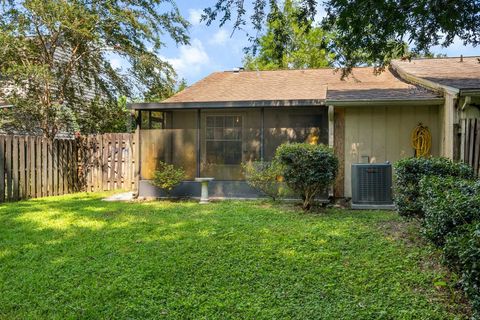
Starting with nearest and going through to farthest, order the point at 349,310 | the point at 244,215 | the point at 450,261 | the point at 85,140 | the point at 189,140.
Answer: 1. the point at 450,261
2. the point at 349,310
3. the point at 244,215
4. the point at 189,140
5. the point at 85,140

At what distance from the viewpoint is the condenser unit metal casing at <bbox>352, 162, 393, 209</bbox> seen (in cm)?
771

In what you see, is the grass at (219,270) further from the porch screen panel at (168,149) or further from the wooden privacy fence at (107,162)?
the wooden privacy fence at (107,162)

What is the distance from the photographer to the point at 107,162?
11.4 m

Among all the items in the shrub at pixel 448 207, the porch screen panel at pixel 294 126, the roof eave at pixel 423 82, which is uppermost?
the roof eave at pixel 423 82

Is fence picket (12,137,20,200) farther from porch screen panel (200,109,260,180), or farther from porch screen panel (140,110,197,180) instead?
porch screen panel (200,109,260,180)

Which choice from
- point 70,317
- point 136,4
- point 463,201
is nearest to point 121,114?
point 136,4

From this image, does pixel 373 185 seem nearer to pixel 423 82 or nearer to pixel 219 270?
pixel 423 82

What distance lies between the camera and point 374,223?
5988 millimetres

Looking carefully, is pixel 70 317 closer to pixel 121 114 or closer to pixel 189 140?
pixel 189 140

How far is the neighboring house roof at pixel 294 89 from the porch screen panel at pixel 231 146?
Result: 0.65 m

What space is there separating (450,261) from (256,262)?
6.46ft

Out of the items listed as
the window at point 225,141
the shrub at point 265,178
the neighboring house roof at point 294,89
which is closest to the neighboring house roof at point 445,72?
the neighboring house roof at point 294,89

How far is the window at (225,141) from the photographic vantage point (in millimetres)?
9570

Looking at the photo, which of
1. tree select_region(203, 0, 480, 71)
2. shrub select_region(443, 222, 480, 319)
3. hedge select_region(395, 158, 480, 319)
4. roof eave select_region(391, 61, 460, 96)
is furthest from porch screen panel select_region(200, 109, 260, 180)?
shrub select_region(443, 222, 480, 319)
